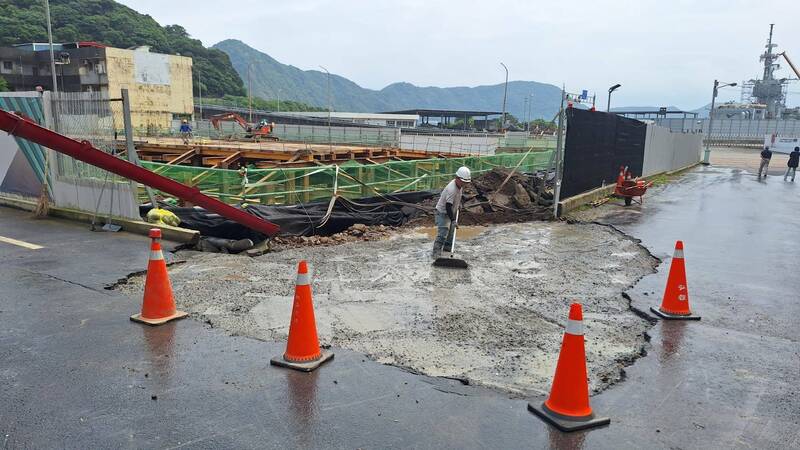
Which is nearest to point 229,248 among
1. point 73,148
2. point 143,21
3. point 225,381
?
point 73,148

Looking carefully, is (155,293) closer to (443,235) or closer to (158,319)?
(158,319)

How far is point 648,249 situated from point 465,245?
329 centimetres

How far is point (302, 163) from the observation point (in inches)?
761

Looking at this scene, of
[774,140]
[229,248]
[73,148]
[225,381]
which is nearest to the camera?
[225,381]

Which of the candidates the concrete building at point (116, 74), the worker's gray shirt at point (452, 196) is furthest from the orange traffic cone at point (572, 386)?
the concrete building at point (116, 74)

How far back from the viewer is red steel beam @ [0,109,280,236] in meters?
7.36

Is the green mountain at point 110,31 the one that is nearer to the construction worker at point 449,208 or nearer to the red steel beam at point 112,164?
the red steel beam at point 112,164

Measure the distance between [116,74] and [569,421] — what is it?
86551mm

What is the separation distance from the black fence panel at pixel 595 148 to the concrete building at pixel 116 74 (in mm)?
70764

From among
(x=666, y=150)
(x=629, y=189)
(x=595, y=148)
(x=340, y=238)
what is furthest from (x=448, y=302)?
(x=666, y=150)

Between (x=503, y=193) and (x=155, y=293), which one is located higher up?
(x=503, y=193)

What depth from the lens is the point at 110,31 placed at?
119375mm

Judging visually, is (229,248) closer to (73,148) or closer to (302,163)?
(73,148)

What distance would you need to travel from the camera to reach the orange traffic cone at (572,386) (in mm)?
3803
